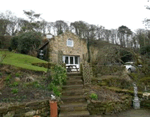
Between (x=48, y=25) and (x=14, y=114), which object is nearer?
(x=14, y=114)

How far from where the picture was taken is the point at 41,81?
6.17 m

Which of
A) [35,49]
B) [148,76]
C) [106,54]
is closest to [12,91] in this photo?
[106,54]

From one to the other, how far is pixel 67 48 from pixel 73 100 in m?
13.1

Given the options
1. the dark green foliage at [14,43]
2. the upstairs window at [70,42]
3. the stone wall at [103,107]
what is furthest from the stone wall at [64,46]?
the stone wall at [103,107]

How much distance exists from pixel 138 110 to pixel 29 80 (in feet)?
18.2

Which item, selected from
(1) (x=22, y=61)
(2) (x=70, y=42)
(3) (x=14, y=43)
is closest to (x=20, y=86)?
(1) (x=22, y=61)

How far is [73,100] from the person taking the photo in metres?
5.62

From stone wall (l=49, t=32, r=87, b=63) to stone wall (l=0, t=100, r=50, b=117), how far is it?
40.3ft

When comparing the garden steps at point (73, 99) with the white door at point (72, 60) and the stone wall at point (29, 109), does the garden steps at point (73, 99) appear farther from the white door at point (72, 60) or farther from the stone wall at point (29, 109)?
the white door at point (72, 60)

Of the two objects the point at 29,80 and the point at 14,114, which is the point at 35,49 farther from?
the point at 14,114

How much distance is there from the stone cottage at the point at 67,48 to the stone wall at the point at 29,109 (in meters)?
12.1

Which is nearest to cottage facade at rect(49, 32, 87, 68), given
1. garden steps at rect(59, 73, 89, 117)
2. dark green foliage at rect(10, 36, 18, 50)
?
dark green foliage at rect(10, 36, 18, 50)

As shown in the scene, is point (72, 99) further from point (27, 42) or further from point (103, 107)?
point (27, 42)

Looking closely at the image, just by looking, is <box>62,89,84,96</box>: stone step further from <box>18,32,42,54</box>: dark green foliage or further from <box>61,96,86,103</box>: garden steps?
<box>18,32,42,54</box>: dark green foliage
